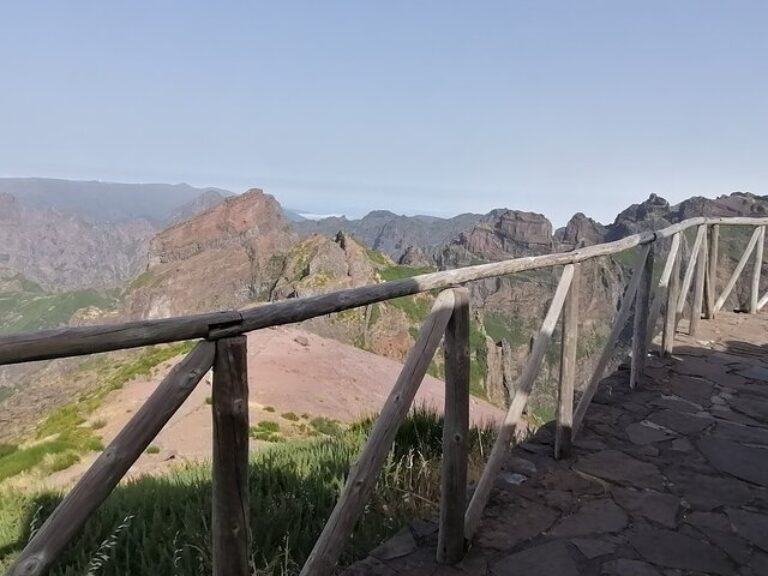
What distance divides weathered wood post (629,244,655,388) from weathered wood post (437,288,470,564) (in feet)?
11.5

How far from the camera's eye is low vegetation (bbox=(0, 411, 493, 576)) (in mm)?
3426

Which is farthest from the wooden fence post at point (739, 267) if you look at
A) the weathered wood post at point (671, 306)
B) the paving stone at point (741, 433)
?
the paving stone at point (741, 433)

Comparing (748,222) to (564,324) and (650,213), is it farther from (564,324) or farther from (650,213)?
(650,213)

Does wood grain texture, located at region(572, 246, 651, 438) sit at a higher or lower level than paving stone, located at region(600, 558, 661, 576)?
higher

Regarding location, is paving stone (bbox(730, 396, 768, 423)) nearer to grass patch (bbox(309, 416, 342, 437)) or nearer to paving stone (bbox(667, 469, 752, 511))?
paving stone (bbox(667, 469, 752, 511))

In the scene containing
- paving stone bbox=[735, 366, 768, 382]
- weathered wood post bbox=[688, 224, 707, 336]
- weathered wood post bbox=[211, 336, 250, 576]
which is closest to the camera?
weathered wood post bbox=[211, 336, 250, 576]

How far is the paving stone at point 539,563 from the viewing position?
114 inches

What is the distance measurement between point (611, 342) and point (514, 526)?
2092mm

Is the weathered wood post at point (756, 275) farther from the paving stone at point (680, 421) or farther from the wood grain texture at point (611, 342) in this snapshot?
the paving stone at point (680, 421)

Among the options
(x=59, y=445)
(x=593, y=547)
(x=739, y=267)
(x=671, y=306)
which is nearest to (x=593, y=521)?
(x=593, y=547)

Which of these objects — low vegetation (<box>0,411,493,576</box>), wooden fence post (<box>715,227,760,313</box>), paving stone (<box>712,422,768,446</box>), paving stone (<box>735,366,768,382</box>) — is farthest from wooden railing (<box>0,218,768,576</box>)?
wooden fence post (<box>715,227,760,313</box>)

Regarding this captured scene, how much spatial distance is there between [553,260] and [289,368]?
44.8ft

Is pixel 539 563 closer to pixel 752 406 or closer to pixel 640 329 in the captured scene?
pixel 640 329

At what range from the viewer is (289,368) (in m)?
16.6
